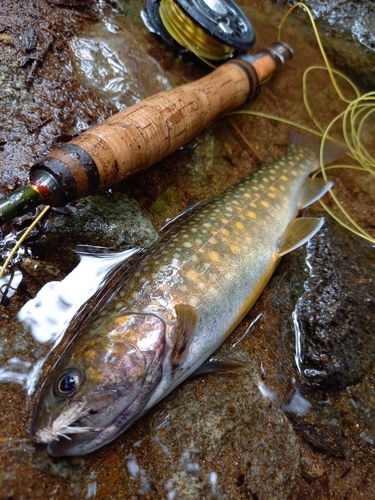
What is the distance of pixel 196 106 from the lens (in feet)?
10.1

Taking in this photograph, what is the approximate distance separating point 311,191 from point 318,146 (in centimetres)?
56

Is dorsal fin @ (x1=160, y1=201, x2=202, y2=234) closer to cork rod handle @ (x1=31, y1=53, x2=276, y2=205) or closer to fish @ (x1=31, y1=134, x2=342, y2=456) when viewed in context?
fish @ (x1=31, y1=134, x2=342, y2=456)

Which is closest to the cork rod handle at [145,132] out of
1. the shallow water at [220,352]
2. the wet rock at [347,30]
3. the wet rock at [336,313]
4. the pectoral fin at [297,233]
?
the shallow water at [220,352]

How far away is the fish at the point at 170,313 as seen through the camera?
2.04 meters

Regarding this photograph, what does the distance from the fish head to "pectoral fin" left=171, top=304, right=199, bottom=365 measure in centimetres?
8

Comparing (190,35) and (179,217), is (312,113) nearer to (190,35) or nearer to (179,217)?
(190,35)

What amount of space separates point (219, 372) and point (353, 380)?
0.88 metres

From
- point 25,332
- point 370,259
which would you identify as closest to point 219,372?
point 25,332

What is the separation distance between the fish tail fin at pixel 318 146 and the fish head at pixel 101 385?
7.22 feet

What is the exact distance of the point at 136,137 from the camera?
8.60ft

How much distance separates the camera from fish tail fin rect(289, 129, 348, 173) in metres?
3.62

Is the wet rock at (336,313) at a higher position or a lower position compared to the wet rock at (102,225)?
higher

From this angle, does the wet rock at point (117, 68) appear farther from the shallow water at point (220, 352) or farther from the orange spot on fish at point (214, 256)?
the orange spot on fish at point (214, 256)

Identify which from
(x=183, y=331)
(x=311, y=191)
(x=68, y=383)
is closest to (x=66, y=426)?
(x=68, y=383)
